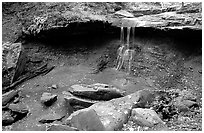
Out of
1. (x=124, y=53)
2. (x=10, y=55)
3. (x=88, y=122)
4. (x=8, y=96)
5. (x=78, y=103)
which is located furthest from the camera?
(x=124, y=53)

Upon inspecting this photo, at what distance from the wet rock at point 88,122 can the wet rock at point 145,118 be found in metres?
1.13

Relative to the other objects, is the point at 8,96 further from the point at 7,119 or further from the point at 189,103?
the point at 189,103

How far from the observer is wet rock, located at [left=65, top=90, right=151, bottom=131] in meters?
6.01

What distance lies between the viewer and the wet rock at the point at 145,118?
19.8 ft

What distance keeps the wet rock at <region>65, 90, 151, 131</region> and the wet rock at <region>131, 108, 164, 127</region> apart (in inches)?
10.5

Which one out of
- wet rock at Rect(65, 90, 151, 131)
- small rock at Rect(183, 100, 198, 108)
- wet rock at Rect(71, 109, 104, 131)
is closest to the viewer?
wet rock at Rect(71, 109, 104, 131)

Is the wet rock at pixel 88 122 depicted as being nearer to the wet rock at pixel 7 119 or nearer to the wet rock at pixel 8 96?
the wet rock at pixel 7 119

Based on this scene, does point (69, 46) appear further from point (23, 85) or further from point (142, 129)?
point (142, 129)

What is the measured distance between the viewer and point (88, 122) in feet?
19.1

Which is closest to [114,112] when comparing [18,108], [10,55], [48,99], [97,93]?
[97,93]

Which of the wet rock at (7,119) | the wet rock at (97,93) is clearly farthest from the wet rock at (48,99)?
the wet rock at (7,119)

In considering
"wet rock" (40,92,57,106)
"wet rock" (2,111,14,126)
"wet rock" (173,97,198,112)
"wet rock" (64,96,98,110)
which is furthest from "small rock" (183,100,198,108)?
"wet rock" (2,111,14,126)

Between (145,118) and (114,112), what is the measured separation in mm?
916

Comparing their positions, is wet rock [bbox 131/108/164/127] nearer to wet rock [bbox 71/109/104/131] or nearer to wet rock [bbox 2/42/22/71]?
wet rock [bbox 71/109/104/131]
